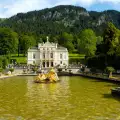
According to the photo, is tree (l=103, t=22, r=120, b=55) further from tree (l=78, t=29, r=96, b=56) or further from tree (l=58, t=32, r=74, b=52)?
tree (l=58, t=32, r=74, b=52)

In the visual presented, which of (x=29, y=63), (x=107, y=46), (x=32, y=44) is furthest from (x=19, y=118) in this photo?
(x=32, y=44)

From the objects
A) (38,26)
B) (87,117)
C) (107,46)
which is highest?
(38,26)

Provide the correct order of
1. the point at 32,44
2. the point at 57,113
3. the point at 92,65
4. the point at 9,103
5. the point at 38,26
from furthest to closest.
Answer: the point at 38,26, the point at 32,44, the point at 92,65, the point at 9,103, the point at 57,113

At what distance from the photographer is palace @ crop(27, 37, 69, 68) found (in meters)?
95.9

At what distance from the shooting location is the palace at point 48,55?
9588 cm

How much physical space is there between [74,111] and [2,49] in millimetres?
77477

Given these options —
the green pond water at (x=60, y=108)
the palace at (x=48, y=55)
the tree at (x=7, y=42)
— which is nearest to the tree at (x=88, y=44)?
the palace at (x=48, y=55)

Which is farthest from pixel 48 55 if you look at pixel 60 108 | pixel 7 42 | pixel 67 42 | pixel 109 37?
pixel 60 108

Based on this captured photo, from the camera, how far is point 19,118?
69.6 ft

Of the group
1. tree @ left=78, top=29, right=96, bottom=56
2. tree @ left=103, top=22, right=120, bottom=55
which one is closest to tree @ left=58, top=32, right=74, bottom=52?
tree @ left=78, top=29, right=96, bottom=56

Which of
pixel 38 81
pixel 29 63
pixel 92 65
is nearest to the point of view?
pixel 38 81

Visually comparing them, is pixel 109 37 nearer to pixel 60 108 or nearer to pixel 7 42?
pixel 7 42

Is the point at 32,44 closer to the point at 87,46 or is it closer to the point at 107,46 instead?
the point at 87,46

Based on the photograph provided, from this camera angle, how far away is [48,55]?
3772 inches
